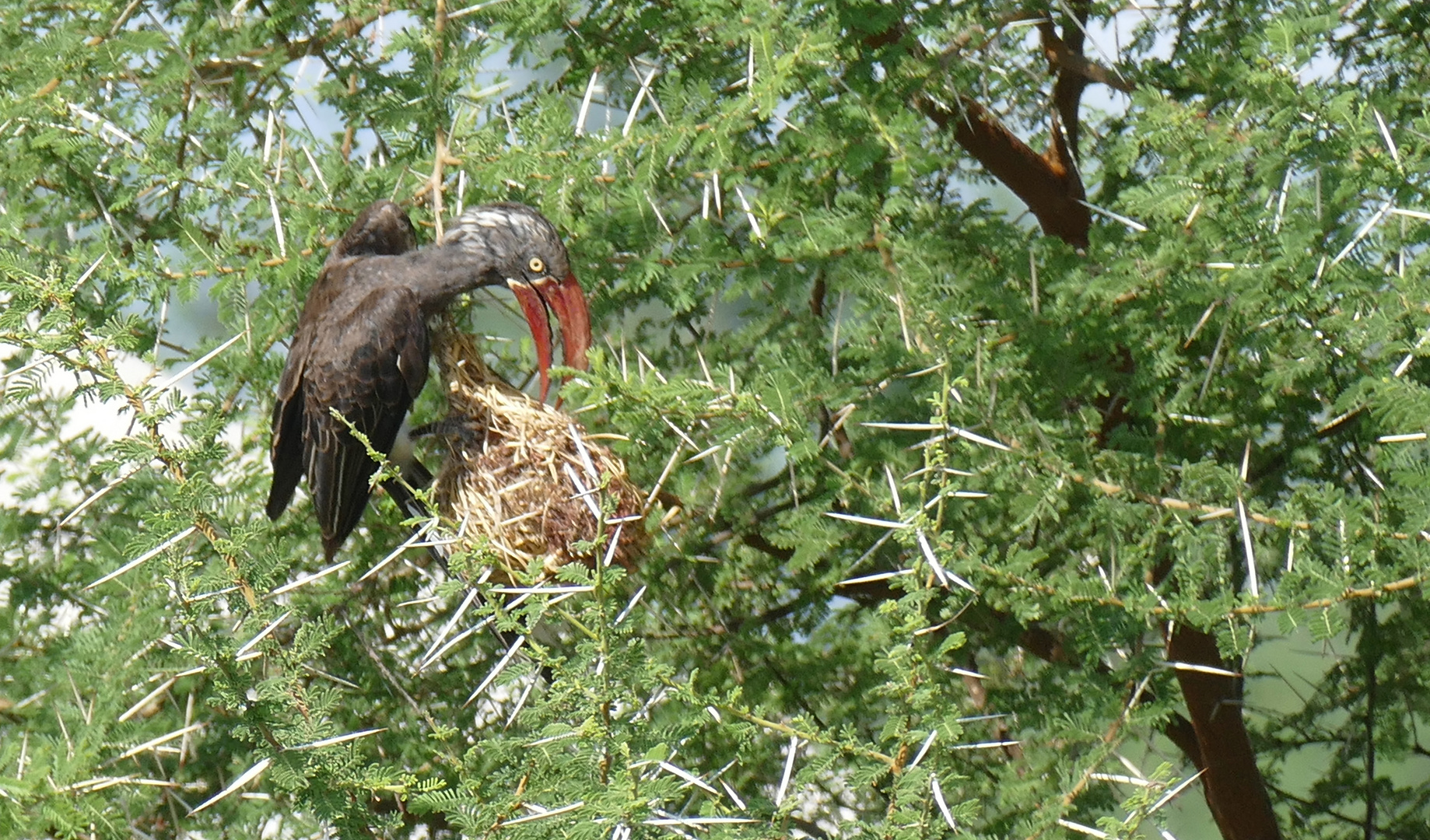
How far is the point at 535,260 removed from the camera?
3529mm

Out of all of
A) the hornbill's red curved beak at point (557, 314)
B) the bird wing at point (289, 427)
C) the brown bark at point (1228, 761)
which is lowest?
the brown bark at point (1228, 761)

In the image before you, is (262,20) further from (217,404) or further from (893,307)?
(893,307)

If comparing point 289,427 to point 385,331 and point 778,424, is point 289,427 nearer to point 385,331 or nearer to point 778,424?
point 385,331

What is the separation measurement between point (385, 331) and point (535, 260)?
15.9 inches

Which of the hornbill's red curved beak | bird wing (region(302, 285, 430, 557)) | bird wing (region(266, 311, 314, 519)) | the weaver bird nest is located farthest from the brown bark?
bird wing (region(266, 311, 314, 519))

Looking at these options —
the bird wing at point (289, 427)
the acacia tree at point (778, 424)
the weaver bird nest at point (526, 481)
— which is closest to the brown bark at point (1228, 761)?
the acacia tree at point (778, 424)

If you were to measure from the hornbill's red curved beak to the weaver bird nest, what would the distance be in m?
0.14

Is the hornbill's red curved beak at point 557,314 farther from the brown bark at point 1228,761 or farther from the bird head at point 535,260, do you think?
the brown bark at point 1228,761

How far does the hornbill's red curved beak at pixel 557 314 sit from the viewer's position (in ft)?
11.5

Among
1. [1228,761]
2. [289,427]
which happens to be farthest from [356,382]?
[1228,761]

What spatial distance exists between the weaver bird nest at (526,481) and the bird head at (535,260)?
0.54 feet

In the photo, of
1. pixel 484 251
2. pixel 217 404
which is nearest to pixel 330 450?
pixel 217 404

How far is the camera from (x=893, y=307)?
3.13 metres

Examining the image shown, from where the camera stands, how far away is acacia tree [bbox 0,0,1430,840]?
8.54 feet
